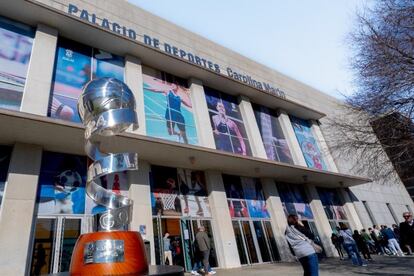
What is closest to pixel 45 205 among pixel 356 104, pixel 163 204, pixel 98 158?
pixel 163 204

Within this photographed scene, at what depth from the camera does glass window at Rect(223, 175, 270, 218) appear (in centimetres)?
1419

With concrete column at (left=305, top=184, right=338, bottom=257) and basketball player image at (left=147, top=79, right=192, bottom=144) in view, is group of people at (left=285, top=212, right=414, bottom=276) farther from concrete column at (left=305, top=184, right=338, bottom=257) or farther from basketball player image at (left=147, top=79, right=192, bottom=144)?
basketball player image at (left=147, top=79, right=192, bottom=144)

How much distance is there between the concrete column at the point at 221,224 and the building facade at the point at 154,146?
55 mm

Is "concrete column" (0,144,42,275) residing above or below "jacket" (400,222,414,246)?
above

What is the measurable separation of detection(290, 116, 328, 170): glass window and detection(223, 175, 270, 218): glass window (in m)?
5.94

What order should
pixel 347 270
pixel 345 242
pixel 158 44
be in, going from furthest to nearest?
pixel 158 44, pixel 345 242, pixel 347 270

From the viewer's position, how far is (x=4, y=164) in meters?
8.73

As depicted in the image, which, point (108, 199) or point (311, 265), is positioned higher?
point (108, 199)

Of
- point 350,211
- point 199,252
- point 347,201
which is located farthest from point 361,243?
point 199,252

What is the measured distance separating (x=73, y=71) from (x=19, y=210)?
6114mm

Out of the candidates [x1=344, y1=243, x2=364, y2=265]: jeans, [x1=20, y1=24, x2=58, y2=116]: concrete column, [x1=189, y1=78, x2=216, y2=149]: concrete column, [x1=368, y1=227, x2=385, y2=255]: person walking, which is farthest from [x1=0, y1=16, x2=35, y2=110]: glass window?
[x1=368, y1=227, x2=385, y2=255]: person walking

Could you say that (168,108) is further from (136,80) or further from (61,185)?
(61,185)

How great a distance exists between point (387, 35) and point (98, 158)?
9215 mm

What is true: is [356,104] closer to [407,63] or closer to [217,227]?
[407,63]
